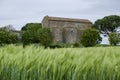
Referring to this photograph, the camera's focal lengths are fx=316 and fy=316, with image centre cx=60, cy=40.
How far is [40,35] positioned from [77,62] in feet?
210

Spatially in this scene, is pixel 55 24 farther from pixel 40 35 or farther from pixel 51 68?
pixel 51 68

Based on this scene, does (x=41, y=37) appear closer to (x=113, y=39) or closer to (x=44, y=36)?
(x=44, y=36)

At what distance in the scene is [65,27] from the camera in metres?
83.4

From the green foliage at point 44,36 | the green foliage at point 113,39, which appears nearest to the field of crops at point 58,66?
the green foliage at point 44,36

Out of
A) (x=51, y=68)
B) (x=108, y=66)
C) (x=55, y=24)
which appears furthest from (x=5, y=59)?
(x=55, y=24)

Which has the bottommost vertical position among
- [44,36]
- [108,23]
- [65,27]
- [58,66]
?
[44,36]

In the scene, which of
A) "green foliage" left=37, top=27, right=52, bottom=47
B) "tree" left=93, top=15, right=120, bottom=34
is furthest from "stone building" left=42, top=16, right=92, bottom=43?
"green foliage" left=37, top=27, right=52, bottom=47

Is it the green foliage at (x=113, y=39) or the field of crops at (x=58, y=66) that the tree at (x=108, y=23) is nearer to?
the green foliage at (x=113, y=39)

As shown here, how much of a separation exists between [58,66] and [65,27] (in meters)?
80.9

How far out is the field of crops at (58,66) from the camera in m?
2.36

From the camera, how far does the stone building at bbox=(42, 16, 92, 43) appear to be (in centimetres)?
8025

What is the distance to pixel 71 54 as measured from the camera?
2.84 metres

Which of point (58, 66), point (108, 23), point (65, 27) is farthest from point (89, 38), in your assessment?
point (58, 66)

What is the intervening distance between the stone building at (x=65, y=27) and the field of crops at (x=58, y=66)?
7495cm
